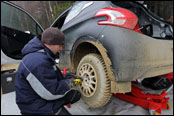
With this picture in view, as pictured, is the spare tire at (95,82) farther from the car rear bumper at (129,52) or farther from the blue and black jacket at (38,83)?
the blue and black jacket at (38,83)

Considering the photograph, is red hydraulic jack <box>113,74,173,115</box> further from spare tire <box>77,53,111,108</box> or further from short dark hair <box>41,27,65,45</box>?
short dark hair <box>41,27,65,45</box>

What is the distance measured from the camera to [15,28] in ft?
9.66

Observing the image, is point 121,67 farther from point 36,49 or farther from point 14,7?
point 14,7

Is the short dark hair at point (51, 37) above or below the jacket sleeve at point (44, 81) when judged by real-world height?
above

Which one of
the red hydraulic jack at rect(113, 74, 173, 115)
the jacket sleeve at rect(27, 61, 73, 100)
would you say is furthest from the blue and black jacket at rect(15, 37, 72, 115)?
the red hydraulic jack at rect(113, 74, 173, 115)

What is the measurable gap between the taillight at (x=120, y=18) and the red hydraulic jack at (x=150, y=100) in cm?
116

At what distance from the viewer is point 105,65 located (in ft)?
5.71

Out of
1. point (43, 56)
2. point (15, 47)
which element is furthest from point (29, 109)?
point (15, 47)

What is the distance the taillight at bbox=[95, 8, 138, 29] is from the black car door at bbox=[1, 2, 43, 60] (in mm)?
1851

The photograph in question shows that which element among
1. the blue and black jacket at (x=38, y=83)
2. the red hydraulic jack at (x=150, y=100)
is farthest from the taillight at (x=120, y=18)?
the red hydraulic jack at (x=150, y=100)

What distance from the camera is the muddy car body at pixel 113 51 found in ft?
5.08

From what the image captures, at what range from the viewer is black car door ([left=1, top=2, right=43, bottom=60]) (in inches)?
100

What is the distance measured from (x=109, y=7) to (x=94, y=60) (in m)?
0.69

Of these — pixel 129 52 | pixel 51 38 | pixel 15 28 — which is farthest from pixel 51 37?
pixel 15 28
